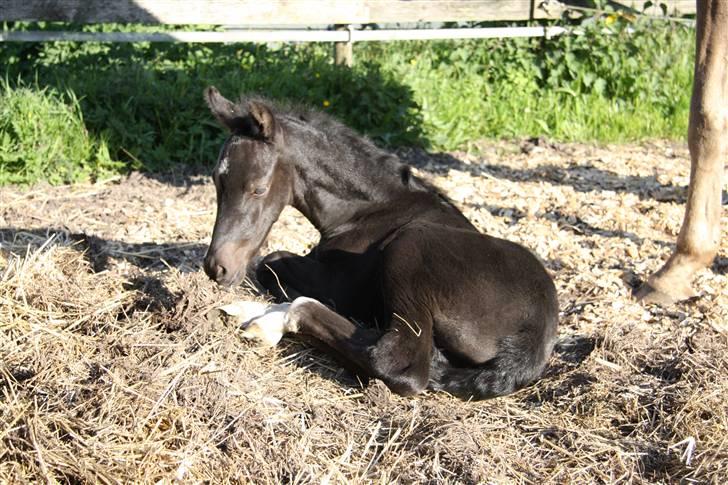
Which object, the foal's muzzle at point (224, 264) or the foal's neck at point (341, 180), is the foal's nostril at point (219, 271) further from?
the foal's neck at point (341, 180)

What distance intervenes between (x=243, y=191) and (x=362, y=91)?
162 inches

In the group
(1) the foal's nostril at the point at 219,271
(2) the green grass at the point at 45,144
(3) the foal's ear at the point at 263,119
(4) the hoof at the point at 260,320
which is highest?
(3) the foal's ear at the point at 263,119

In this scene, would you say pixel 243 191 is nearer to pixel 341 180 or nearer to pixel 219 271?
pixel 219 271

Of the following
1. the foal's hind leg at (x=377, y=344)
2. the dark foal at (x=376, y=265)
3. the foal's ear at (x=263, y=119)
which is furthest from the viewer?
the foal's ear at (x=263, y=119)

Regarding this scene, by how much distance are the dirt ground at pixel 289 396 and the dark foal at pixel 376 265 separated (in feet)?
0.58

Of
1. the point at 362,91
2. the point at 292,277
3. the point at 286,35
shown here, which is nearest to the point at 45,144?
the point at 286,35

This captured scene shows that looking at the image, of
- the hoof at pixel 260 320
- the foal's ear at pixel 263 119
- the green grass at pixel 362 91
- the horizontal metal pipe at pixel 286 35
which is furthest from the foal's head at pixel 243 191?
the horizontal metal pipe at pixel 286 35

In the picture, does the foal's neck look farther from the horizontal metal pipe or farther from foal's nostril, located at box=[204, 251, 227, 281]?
the horizontal metal pipe

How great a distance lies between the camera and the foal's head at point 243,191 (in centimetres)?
447

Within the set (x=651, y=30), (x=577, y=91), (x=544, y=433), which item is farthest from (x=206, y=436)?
(x=651, y=30)

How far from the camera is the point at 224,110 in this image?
4.68 metres

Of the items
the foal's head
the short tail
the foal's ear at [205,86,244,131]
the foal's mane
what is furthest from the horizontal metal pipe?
the short tail

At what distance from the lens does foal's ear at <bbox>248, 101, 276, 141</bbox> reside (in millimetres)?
4426

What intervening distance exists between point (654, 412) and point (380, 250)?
61.5 inches
